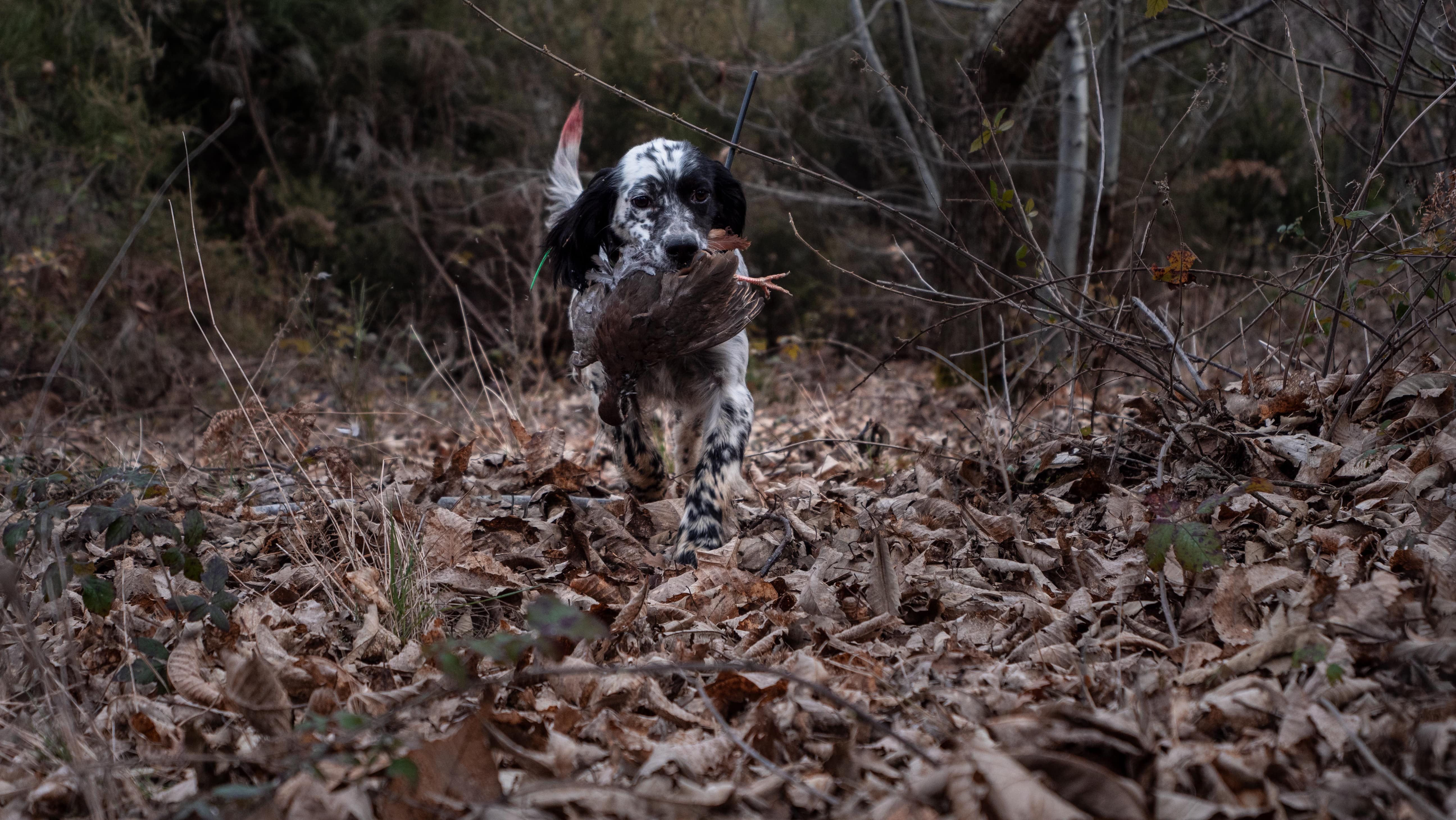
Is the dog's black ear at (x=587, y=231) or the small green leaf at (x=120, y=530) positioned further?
the dog's black ear at (x=587, y=231)

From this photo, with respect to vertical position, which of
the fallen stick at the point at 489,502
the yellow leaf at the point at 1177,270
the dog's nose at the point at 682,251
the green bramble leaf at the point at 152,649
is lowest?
the fallen stick at the point at 489,502

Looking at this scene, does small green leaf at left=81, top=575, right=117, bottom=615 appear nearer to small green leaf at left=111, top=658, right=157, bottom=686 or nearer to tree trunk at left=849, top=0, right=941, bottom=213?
small green leaf at left=111, top=658, right=157, bottom=686

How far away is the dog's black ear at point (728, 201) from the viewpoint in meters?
4.01

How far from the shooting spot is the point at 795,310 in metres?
9.80

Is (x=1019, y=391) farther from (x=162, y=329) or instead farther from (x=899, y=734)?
(x=162, y=329)

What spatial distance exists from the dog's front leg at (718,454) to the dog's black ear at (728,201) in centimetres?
44

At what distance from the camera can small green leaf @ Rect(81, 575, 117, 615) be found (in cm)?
194

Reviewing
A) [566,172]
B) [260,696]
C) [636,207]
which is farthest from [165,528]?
[566,172]

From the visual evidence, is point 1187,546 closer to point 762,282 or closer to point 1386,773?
point 1386,773

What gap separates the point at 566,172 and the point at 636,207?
831 millimetres

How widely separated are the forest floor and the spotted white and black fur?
13.0 inches

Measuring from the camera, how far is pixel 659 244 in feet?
11.6

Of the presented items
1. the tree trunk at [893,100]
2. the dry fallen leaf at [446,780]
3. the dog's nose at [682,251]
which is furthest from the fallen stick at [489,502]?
the tree trunk at [893,100]

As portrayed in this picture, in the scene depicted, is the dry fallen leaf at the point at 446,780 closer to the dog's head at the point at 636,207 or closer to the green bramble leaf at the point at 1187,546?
the green bramble leaf at the point at 1187,546
